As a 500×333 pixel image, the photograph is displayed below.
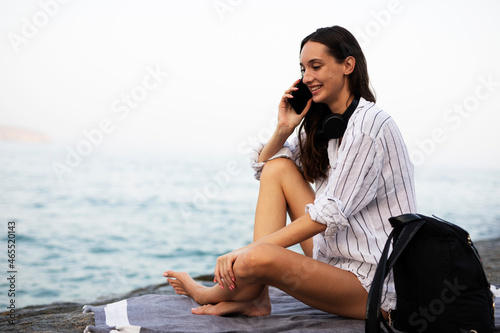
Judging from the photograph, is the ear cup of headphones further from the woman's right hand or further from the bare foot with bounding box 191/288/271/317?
the bare foot with bounding box 191/288/271/317

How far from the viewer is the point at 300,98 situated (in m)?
2.86

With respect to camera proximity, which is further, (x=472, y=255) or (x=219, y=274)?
(x=219, y=274)

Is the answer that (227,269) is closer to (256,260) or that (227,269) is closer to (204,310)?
(256,260)

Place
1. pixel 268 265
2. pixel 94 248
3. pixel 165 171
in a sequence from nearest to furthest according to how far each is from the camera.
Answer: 1. pixel 268 265
2. pixel 94 248
3. pixel 165 171

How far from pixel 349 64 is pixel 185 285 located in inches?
63.5

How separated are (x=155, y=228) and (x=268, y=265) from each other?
11.2 m

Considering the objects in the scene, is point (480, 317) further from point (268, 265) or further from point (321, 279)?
point (268, 265)

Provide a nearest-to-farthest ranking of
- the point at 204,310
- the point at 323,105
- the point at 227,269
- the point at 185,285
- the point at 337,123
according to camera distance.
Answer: the point at 227,269 → the point at 337,123 → the point at 204,310 → the point at 323,105 → the point at 185,285

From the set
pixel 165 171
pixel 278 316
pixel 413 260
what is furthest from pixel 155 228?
pixel 165 171

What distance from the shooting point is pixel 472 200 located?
726 inches

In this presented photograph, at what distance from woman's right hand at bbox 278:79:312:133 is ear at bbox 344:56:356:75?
1.13 ft

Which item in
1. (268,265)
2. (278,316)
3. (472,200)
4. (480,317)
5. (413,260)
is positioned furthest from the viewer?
(472,200)

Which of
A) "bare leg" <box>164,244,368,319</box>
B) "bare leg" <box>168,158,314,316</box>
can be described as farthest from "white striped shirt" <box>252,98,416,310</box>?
"bare leg" <box>168,158,314,316</box>

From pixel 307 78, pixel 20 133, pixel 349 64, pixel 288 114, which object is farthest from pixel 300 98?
pixel 20 133
